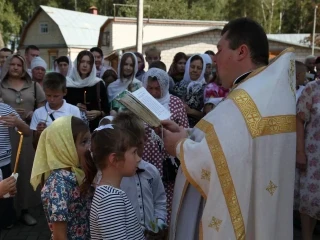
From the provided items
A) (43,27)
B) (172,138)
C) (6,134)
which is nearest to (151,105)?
(172,138)

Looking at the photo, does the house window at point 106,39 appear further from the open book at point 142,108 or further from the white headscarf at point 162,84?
the open book at point 142,108

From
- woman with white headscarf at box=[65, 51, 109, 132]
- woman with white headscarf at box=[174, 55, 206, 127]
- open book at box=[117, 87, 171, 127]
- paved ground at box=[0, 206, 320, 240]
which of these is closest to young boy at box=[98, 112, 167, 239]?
open book at box=[117, 87, 171, 127]

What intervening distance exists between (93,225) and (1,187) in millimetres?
719

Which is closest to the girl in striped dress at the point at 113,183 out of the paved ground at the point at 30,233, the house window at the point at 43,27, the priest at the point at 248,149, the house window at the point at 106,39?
the priest at the point at 248,149

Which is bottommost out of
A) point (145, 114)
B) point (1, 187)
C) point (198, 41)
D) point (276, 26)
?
point (1, 187)

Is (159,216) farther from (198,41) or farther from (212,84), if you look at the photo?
(198,41)

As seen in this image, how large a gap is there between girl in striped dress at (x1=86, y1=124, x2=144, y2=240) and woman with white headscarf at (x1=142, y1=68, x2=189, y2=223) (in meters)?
1.11

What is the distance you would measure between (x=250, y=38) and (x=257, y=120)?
0.45 m

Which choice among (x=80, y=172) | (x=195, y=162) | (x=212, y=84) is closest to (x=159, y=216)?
(x=80, y=172)

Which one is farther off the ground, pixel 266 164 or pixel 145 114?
pixel 145 114

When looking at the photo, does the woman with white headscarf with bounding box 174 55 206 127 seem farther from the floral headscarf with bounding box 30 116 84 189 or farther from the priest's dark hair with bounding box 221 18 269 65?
the priest's dark hair with bounding box 221 18 269 65

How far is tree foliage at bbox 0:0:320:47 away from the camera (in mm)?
46562

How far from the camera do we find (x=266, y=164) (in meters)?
2.10

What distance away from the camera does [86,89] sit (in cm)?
559
